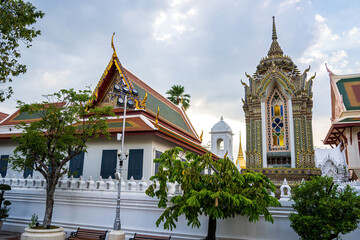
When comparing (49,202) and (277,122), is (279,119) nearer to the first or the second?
(277,122)

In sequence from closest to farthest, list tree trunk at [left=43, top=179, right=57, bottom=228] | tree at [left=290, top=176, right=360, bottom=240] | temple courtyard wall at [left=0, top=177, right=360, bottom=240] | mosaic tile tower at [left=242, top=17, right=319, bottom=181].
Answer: tree at [left=290, top=176, right=360, bottom=240] → temple courtyard wall at [left=0, top=177, right=360, bottom=240] → tree trunk at [left=43, top=179, right=57, bottom=228] → mosaic tile tower at [left=242, top=17, right=319, bottom=181]

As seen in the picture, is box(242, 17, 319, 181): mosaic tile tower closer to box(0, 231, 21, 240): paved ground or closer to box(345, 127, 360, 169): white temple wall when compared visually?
box(345, 127, 360, 169): white temple wall

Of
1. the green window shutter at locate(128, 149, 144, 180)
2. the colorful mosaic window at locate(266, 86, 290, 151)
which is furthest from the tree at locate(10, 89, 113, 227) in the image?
the colorful mosaic window at locate(266, 86, 290, 151)

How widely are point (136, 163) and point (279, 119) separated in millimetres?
14676

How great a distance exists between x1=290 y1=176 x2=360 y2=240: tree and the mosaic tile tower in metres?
15.2

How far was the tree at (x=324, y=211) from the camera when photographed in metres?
8.32

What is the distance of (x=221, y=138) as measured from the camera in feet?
138

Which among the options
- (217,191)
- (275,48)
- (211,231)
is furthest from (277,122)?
Result: (217,191)

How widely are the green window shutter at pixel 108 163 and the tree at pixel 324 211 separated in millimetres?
10079

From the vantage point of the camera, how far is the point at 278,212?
10422 mm

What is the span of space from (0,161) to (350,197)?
754 inches

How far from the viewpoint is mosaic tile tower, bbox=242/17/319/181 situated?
24.9 metres

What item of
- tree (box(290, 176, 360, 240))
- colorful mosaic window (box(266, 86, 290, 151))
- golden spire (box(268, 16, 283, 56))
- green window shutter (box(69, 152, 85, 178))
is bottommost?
tree (box(290, 176, 360, 240))

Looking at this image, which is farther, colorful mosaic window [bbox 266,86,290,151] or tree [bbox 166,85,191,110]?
tree [bbox 166,85,191,110]
